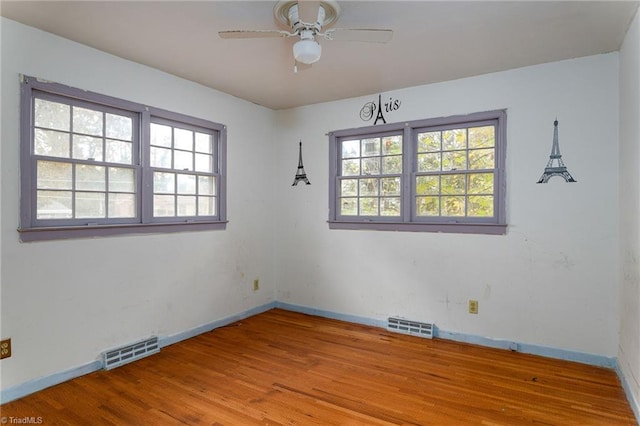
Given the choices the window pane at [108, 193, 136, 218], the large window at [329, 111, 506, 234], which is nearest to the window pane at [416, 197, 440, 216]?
the large window at [329, 111, 506, 234]

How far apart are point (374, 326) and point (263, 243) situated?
171cm

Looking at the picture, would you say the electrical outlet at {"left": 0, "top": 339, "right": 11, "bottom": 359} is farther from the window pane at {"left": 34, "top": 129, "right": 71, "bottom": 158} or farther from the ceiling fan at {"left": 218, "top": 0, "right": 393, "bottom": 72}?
the ceiling fan at {"left": 218, "top": 0, "right": 393, "bottom": 72}

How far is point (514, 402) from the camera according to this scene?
246 centimetres

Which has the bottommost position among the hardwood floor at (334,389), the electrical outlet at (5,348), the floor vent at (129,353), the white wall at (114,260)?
the hardwood floor at (334,389)

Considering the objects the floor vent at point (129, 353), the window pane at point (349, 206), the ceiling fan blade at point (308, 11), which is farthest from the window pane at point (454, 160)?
the floor vent at point (129, 353)

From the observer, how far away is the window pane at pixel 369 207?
416cm

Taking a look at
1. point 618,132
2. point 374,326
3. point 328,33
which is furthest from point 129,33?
point 618,132

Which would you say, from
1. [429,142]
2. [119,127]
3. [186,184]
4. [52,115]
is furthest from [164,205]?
[429,142]

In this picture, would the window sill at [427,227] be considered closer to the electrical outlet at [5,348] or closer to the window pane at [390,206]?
the window pane at [390,206]

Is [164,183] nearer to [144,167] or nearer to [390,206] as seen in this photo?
[144,167]

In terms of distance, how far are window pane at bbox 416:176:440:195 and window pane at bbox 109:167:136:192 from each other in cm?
280

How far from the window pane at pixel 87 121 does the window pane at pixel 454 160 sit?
3.20 meters

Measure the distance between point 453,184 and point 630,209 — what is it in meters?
1.42

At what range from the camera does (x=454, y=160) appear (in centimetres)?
369
